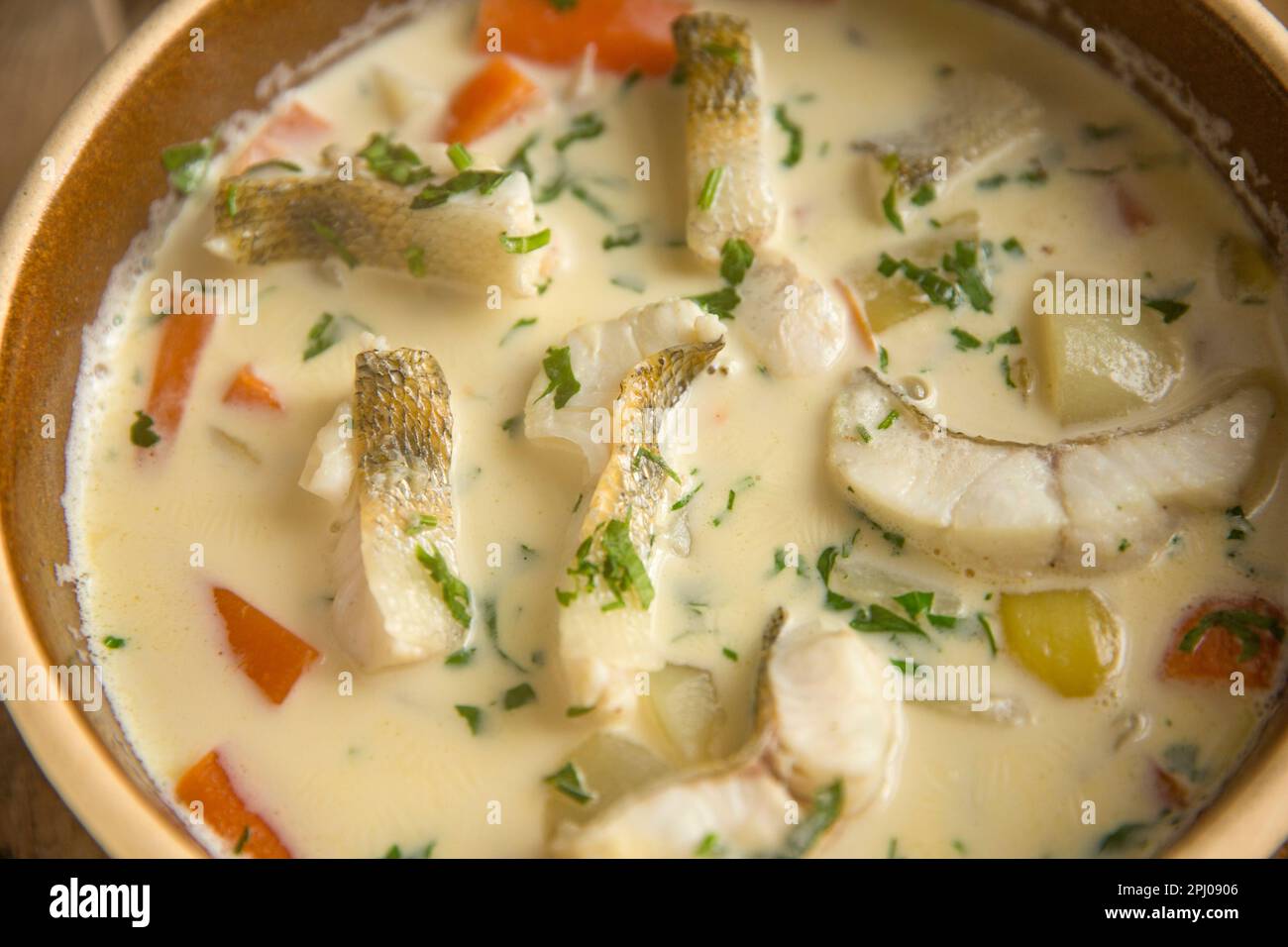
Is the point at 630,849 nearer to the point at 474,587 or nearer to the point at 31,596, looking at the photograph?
the point at 474,587

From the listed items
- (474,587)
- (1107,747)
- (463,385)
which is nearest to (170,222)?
(463,385)

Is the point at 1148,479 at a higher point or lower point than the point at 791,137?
lower

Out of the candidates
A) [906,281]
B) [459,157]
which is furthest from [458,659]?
[906,281]

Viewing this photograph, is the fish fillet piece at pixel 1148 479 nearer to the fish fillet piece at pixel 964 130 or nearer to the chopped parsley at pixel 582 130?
the fish fillet piece at pixel 964 130

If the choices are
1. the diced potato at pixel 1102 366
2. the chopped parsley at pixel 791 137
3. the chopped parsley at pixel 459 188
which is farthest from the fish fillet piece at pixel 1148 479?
the chopped parsley at pixel 459 188

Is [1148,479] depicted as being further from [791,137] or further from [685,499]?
[791,137]

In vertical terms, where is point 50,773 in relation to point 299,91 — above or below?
below
